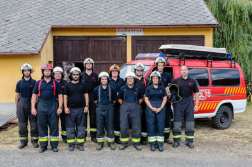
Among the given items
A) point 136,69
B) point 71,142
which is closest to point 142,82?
point 136,69

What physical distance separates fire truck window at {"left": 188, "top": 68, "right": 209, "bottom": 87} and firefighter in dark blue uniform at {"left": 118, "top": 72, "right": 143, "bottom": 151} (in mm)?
2206

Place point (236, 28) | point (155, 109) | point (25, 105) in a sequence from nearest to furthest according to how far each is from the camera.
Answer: point (155, 109)
point (25, 105)
point (236, 28)

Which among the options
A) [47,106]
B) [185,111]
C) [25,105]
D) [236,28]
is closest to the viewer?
[47,106]

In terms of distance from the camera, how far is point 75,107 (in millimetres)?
6117

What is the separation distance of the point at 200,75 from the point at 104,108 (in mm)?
3186

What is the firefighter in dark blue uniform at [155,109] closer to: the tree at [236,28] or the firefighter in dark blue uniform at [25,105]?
the firefighter in dark blue uniform at [25,105]

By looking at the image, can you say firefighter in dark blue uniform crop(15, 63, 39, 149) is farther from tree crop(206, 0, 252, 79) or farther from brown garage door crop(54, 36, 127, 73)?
tree crop(206, 0, 252, 79)

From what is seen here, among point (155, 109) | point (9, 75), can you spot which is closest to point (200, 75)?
point (155, 109)

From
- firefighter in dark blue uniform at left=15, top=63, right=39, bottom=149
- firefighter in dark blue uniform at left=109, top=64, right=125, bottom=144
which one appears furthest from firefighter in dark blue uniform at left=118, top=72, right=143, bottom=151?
firefighter in dark blue uniform at left=15, top=63, right=39, bottom=149

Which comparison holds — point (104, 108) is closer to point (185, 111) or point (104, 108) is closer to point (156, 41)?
point (185, 111)

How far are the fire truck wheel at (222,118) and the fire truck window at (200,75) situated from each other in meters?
1.01

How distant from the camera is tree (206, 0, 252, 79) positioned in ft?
47.4

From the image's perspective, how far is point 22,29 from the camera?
11242mm

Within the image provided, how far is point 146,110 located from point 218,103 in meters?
2.84
